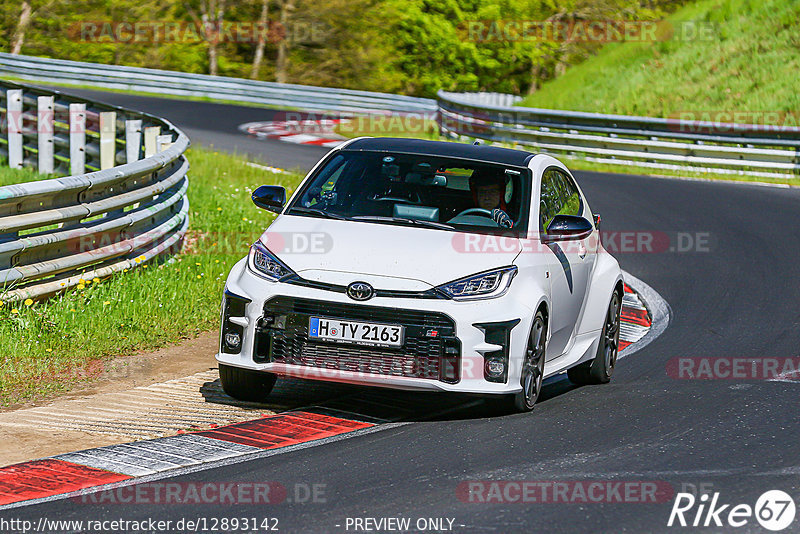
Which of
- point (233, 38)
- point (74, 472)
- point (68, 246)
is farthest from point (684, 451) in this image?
point (233, 38)

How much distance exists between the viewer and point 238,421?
23.8ft

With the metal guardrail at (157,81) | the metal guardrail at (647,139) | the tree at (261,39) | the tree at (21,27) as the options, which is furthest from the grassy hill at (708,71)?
the tree at (21,27)

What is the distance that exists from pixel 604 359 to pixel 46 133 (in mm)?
11113

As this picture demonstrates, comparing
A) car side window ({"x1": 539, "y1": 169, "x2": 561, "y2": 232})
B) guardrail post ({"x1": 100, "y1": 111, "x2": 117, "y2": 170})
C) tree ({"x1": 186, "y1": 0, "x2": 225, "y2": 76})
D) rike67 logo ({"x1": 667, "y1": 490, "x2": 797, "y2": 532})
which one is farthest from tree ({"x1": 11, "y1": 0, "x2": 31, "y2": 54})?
rike67 logo ({"x1": 667, "y1": 490, "x2": 797, "y2": 532})

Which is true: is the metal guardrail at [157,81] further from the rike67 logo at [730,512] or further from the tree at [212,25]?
the rike67 logo at [730,512]

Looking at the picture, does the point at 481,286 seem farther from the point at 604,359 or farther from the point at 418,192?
the point at 604,359

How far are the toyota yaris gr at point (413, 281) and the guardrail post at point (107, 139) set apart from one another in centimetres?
861

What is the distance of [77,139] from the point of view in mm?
17047

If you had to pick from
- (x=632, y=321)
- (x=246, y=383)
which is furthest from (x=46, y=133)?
(x=246, y=383)

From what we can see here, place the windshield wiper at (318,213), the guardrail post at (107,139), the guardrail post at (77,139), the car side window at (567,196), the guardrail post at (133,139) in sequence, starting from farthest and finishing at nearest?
the guardrail post at (77,139) → the guardrail post at (107,139) → the guardrail post at (133,139) → the car side window at (567,196) → the windshield wiper at (318,213)

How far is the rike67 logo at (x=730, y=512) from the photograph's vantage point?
548cm

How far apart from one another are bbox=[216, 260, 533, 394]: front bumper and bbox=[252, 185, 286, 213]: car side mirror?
98cm

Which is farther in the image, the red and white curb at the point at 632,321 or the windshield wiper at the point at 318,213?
the red and white curb at the point at 632,321

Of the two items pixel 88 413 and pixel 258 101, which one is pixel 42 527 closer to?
pixel 88 413
